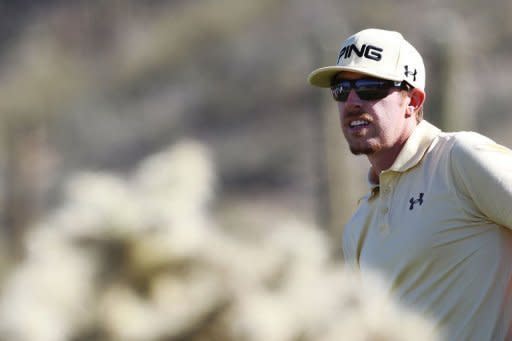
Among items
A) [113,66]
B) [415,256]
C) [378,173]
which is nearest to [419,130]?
[378,173]

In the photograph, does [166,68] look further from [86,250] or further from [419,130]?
[86,250]

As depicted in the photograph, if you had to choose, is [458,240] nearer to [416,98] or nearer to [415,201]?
[415,201]

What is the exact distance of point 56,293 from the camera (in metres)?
0.95

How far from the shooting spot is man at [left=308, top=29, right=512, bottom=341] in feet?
9.66

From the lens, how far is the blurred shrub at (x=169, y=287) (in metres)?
0.95

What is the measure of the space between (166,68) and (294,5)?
4.35m

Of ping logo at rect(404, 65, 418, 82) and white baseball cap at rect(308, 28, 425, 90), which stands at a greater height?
white baseball cap at rect(308, 28, 425, 90)

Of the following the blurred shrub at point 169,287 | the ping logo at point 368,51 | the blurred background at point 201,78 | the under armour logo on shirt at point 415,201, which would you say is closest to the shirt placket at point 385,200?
the under armour logo on shirt at point 415,201

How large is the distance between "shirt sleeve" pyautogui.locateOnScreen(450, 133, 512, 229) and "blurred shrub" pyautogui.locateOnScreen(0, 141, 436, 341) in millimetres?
1882

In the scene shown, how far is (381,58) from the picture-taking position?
3.28 m

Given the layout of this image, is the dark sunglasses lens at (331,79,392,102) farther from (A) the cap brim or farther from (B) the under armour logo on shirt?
(B) the under armour logo on shirt

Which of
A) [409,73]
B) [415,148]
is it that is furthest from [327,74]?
[415,148]

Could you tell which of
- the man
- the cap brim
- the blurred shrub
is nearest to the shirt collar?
the man

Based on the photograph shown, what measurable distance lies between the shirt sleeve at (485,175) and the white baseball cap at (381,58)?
41cm
